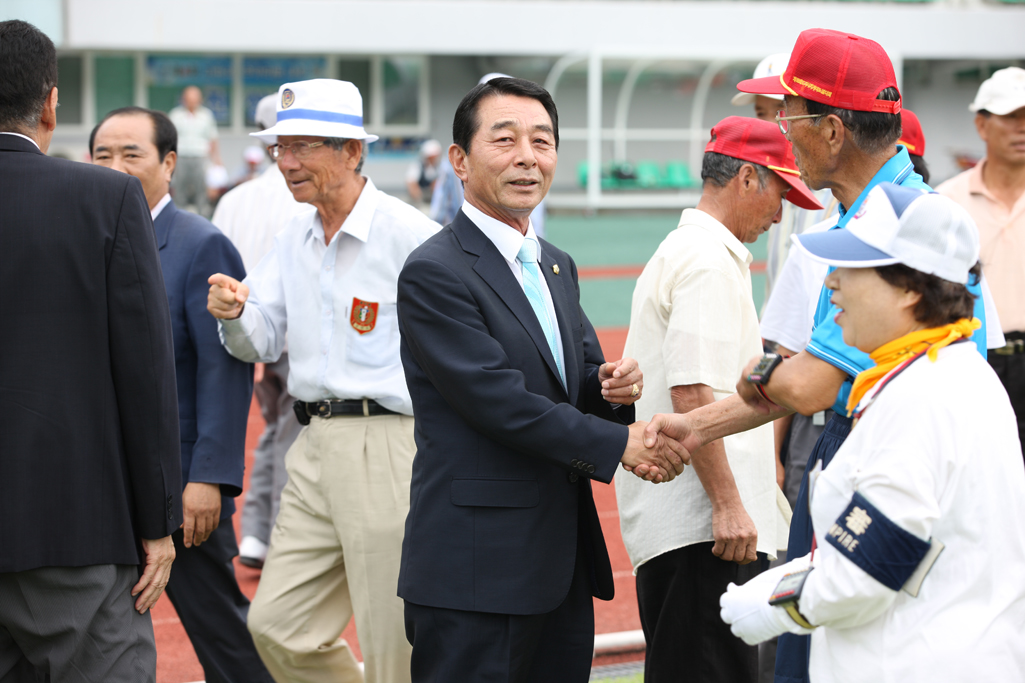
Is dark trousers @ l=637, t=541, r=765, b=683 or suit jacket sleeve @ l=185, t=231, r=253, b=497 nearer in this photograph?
dark trousers @ l=637, t=541, r=765, b=683

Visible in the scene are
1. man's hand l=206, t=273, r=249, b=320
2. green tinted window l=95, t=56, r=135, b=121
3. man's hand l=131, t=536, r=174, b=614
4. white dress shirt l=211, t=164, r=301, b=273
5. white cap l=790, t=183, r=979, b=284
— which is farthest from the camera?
green tinted window l=95, t=56, r=135, b=121

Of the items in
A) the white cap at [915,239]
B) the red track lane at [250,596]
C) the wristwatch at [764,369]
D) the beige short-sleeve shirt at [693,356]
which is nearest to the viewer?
the white cap at [915,239]

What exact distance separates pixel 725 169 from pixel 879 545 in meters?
1.74

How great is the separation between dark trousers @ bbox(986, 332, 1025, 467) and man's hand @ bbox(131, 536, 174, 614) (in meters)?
3.89

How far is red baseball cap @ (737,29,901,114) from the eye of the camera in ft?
8.48

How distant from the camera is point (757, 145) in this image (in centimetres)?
329

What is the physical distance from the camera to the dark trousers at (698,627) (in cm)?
326

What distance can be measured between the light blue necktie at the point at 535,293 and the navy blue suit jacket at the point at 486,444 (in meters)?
0.10

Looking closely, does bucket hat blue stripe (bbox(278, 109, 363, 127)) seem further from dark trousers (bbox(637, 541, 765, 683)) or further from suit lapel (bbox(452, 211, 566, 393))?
dark trousers (bbox(637, 541, 765, 683))

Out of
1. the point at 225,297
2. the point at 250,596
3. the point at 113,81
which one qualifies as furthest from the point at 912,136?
the point at 113,81

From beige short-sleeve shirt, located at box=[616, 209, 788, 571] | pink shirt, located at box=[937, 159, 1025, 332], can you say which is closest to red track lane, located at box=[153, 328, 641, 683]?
beige short-sleeve shirt, located at box=[616, 209, 788, 571]

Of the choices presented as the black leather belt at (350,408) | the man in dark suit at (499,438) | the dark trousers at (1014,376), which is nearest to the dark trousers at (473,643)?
the man in dark suit at (499,438)

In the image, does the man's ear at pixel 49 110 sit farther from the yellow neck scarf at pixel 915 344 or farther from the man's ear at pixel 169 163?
the yellow neck scarf at pixel 915 344

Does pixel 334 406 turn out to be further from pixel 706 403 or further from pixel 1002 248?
pixel 1002 248
